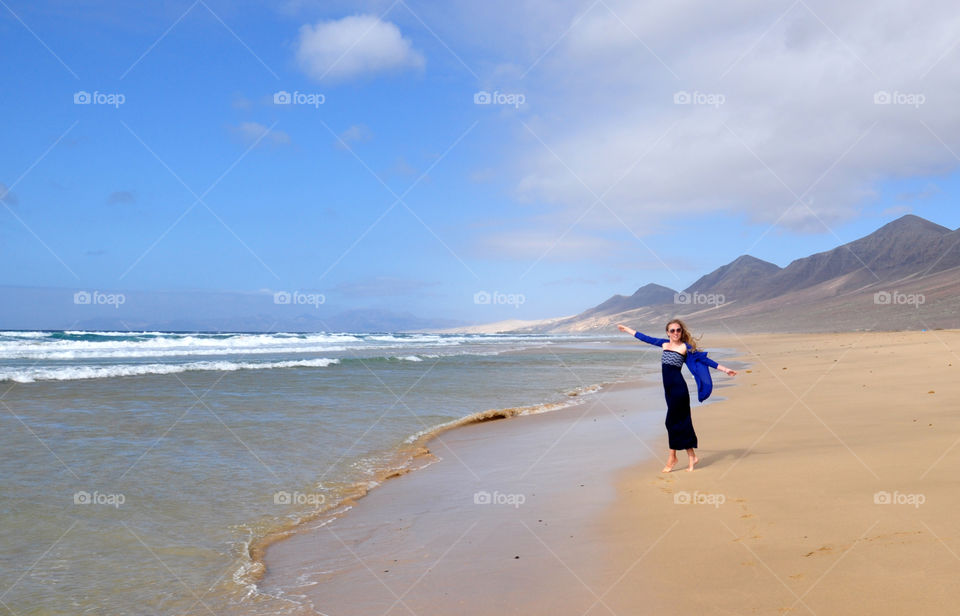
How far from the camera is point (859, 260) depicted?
111m

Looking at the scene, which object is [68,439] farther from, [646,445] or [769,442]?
[769,442]

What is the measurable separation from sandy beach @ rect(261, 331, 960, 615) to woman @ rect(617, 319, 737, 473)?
0.36 metres

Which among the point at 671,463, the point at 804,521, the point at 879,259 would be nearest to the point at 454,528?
the point at 804,521

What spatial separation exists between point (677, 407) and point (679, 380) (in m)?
0.37

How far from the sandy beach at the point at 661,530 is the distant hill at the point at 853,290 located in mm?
30798

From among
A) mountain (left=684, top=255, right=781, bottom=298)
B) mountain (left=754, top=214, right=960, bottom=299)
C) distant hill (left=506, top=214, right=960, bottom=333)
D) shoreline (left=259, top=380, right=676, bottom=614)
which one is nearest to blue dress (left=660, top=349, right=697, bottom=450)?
shoreline (left=259, top=380, right=676, bottom=614)

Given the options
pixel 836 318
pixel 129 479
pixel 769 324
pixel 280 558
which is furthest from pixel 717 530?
pixel 769 324

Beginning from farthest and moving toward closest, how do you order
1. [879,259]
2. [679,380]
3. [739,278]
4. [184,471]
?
1. [739,278]
2. [879,259]
3. [184,471]
4. [679,380]

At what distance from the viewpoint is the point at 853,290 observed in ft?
308

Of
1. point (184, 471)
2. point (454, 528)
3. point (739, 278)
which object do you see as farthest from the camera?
point (739, 278)

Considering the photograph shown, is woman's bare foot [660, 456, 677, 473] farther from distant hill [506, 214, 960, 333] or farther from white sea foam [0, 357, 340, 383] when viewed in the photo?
distant hill [506, 214, 960, 333]

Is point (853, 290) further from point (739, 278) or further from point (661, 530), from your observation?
point (661, 530)

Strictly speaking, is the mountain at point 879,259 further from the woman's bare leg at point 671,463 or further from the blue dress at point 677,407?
the woman's bare leg at point 671,463

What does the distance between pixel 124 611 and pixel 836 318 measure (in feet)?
250
